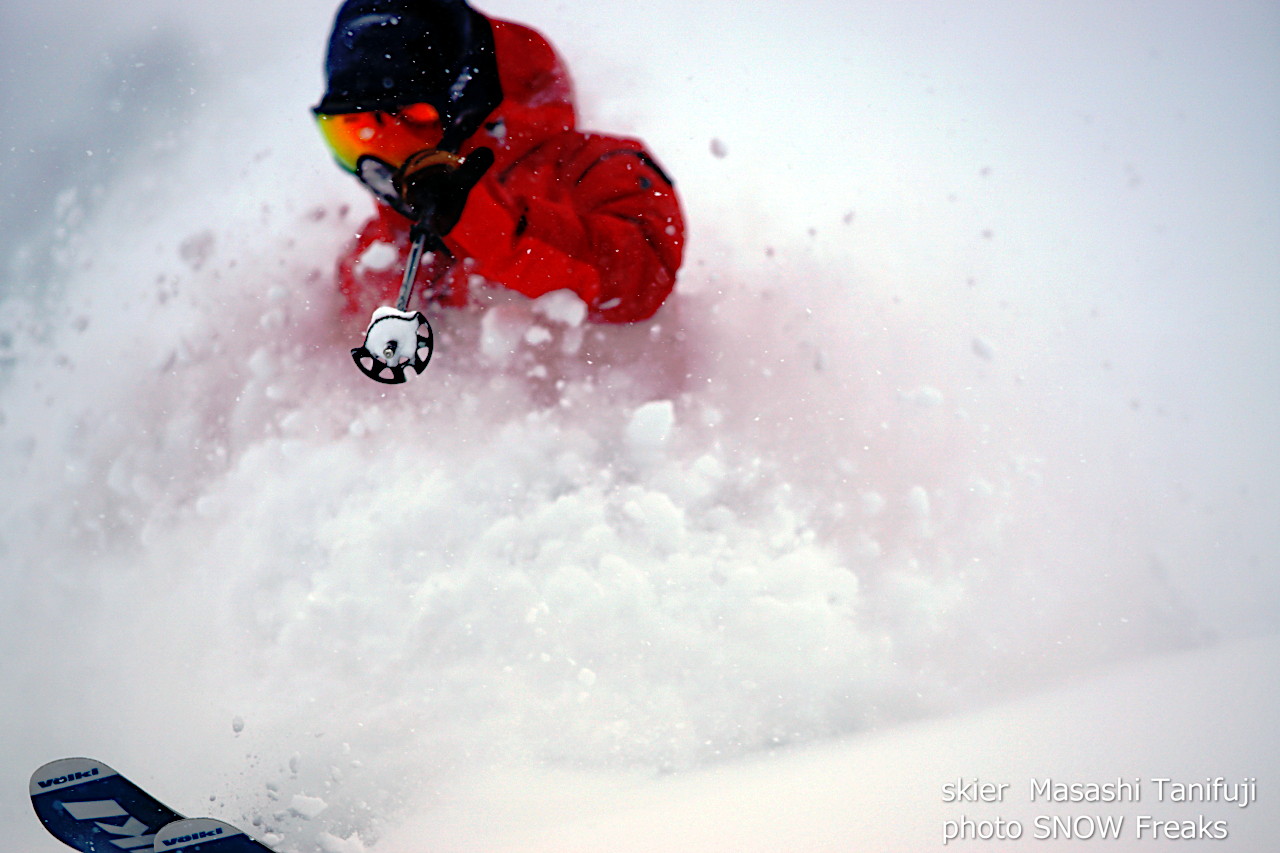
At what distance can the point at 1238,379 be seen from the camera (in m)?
1.51

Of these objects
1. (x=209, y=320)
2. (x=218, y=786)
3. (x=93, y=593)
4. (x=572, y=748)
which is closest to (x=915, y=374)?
(x=572, y=748)

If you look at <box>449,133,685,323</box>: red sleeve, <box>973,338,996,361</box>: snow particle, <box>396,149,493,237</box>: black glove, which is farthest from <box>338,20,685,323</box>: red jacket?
<box>973,338,996,361</box>: snow particle

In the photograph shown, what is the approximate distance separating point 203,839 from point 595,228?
1.12 metres

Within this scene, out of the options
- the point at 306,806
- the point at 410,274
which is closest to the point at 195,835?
the point at 306,806

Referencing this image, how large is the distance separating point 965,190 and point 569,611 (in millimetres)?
1009

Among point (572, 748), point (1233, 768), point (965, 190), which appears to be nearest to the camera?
point (1233, 768)

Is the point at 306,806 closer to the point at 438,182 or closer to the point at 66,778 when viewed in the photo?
the point at 66,778

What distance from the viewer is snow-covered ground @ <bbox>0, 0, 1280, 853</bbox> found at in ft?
4.83

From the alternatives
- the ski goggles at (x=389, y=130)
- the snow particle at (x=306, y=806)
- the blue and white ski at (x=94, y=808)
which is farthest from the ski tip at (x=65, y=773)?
the ski goggles at (x=389, y=130)

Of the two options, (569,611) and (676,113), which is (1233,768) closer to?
(569,611)

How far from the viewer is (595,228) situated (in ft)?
4.50

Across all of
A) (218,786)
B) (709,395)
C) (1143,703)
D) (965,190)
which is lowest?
(218,786)

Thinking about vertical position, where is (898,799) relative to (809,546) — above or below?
below

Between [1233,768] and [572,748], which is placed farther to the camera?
[572,748]
